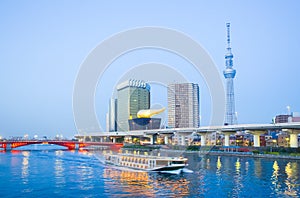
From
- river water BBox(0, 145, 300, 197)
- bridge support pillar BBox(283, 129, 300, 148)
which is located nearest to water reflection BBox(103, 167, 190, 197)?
river water BBox(0, 145, 300, 197)

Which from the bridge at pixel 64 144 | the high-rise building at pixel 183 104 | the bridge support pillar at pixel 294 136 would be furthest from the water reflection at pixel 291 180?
the high-rise building at pixel 183 104

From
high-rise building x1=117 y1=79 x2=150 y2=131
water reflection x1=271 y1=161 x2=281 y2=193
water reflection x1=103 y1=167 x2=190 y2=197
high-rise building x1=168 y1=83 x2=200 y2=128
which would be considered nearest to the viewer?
water reflection x1=103 y1=167 x2=190 y2=197

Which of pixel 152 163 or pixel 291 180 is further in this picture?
pixel 152 163

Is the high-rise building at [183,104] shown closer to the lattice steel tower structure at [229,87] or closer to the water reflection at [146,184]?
the lattice steel tower structure at [229,87]

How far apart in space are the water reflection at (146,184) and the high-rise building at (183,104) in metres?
138

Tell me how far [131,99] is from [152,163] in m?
130

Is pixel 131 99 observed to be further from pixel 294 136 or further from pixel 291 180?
pixel 291 180

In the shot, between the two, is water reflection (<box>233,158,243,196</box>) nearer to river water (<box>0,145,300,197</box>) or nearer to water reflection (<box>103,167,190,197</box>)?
river water (<box>0,145,300,197</box>)

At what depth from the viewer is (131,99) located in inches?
6816

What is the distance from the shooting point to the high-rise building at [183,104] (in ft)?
590

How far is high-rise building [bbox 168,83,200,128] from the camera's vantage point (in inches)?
7077

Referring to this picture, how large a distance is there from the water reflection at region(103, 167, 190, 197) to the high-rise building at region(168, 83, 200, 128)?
138m

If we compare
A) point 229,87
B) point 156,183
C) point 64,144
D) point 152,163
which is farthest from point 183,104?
point 156,183

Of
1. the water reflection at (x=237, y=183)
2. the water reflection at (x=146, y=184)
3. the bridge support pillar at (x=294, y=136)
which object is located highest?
the bridge support pillar at (x=294, y=136)
